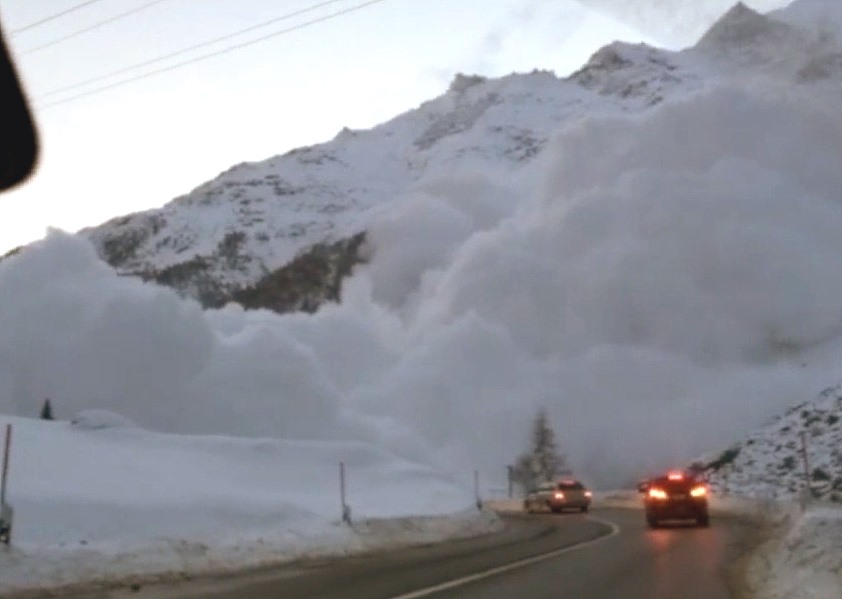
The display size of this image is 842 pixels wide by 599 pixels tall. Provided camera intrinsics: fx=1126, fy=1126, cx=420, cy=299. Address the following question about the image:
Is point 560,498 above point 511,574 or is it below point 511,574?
below

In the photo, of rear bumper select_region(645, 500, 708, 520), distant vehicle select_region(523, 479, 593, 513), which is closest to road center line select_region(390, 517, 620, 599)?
rear bumper select_region(645, 500, 708, 520)

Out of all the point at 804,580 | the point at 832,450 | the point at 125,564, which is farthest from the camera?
the point at 832,450

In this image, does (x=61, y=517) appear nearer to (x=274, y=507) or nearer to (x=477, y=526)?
(x=274, y=507)

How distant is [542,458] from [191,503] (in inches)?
3297

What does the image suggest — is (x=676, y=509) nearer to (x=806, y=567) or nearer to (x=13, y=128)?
(x=806, y=567)

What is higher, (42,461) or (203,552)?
(42,461)

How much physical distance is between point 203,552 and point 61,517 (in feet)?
10.5

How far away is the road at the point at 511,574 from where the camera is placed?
14.2 m

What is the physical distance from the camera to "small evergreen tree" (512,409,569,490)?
102938 mm

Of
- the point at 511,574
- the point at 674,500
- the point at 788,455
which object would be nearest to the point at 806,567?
the point at 511,574

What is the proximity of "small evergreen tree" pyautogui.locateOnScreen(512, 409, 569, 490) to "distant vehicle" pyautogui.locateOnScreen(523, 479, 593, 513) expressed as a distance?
4768cm

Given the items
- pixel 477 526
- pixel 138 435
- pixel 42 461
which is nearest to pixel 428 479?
pixel 477 526

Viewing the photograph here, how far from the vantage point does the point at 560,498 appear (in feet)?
170

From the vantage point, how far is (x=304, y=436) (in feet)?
213
